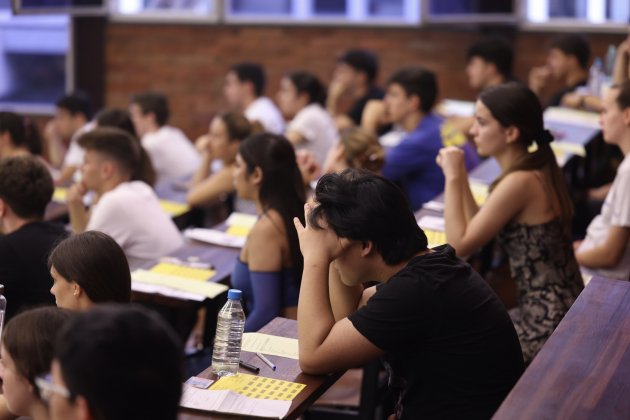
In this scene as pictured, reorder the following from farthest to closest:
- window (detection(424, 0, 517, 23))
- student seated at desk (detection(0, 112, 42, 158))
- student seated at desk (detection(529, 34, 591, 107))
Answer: window (detection(424, 0, 517, 23)) < student seated at desk (detection(529, 34, 591, 107)) < student seated at desk (detection(0, 112, 42, 158))

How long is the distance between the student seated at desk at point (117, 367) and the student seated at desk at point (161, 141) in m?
4.71

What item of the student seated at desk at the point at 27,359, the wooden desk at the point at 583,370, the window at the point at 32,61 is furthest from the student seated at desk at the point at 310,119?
the student seated at desk at the point at 27,359

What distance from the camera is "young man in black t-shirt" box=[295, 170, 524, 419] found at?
7.89 ft

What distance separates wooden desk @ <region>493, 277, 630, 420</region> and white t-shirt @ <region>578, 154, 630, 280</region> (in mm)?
1032

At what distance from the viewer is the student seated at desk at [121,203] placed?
4.25 metres

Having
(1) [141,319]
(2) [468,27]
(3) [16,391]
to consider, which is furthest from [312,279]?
(2) [468,27]

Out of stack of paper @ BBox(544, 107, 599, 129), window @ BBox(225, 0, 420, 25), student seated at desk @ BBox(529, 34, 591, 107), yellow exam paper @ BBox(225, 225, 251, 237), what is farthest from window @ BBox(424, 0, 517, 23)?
yellow exam paper @ BBox(225, 225, 251, 237)

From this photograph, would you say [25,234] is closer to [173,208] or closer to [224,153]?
[173,208]

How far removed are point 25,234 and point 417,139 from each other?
2.29 metres

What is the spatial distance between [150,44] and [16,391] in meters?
6.98

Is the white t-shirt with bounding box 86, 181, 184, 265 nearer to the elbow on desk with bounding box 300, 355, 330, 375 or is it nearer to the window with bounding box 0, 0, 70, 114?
the elbow on desk with bounding box 300, 355, 330, 375

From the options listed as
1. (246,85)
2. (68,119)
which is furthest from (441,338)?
(246,85)

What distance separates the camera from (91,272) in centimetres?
269

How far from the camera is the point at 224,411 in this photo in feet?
7.64
